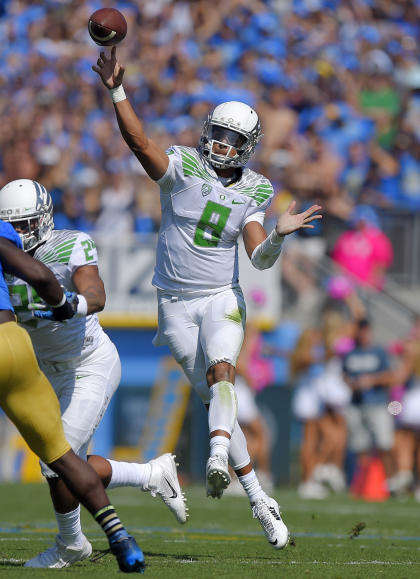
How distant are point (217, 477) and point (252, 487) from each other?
70cm

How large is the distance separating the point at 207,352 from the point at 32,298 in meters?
1.05

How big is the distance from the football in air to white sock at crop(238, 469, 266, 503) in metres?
2.37

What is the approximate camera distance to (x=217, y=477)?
5020mm

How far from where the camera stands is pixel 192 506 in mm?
9211

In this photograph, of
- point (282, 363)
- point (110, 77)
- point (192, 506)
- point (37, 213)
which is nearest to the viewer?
point (37, 213)

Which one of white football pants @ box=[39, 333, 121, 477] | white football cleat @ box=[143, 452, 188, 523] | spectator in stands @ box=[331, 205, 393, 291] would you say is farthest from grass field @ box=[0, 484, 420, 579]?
spectator in stands @ box=[331, 205, 393, 291]

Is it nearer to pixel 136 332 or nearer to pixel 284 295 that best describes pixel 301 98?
pixel 284 295

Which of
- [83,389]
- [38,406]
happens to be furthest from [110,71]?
[38,406]

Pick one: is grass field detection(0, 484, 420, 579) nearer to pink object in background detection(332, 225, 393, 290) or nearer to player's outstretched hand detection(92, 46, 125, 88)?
player's outstretched hand detection(92, 46, 125, 88)

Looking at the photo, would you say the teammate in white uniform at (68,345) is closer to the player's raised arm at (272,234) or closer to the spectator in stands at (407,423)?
the player's raised arm at (272,234)

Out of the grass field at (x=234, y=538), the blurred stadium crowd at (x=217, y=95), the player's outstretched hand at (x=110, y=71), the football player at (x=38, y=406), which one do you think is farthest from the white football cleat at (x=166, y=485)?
the blurred stadium crowd at (x=217, y=95)

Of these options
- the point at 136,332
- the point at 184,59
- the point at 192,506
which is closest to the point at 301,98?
the point at 184,59

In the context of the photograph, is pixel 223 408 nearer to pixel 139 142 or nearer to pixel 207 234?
pixel 207 234

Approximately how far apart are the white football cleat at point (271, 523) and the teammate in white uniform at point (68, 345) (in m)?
0.65
